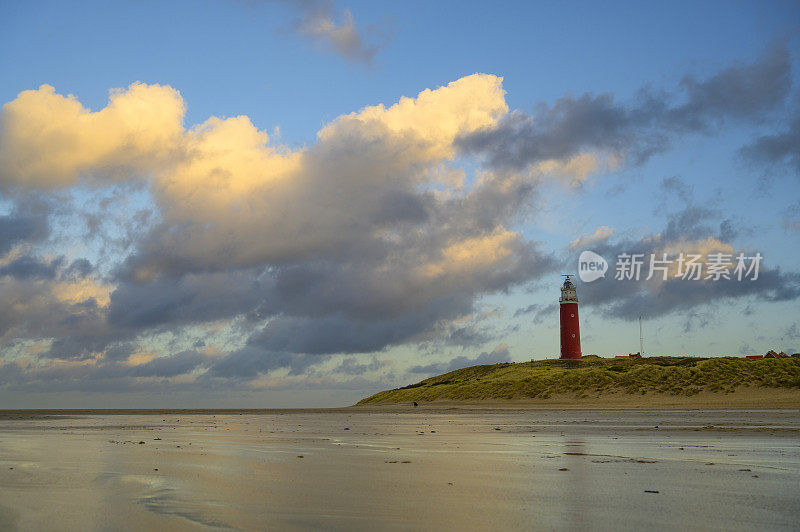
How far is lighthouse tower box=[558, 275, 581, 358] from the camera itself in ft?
296

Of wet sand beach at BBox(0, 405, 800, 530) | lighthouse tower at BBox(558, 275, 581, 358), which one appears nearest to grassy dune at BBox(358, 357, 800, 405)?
lighthouse tower at BBox(558, 275, 581, 358)

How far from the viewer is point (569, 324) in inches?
3622

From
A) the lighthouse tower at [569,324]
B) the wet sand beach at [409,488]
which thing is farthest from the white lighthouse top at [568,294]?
the wet sand beach at [409,488]

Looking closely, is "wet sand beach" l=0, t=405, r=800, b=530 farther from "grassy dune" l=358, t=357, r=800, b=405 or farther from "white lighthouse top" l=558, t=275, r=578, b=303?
"white lighthouse top" l=558, t=275, r=578, b=303

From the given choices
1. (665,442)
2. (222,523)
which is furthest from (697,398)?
(222,523)

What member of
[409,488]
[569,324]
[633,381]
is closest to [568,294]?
[569,324]

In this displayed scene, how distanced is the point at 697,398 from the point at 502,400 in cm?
1729

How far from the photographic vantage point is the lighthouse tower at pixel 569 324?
90.3 meters

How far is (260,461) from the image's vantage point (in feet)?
39.7

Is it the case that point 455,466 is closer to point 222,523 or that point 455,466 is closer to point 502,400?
point 222,523

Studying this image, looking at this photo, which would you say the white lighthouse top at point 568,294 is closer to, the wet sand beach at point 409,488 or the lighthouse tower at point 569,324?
the lighthouse tower at point 569,324

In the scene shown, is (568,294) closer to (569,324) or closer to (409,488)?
(569,324)

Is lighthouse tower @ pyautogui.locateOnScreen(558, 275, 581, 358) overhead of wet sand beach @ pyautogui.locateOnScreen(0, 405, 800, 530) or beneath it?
overhead

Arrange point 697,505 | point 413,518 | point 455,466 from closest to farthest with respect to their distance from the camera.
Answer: point 413,518
point 697,505
point 455,466
